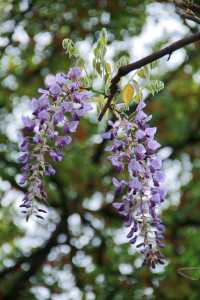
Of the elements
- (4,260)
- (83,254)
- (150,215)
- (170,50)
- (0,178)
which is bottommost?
(4,260)

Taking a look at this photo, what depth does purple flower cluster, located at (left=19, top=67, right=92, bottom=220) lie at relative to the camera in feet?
5.40

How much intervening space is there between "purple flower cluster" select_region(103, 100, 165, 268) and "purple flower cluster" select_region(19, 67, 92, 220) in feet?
0.38

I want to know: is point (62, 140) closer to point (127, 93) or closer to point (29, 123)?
point (29, 123)

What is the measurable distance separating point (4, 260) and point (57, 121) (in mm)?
4465

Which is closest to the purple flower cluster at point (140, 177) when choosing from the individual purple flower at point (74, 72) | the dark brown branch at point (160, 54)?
the individual purple flower at point (74, 72)

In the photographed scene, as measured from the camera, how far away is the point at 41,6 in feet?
11.8

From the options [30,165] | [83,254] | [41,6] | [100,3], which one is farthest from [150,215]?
[83,254]

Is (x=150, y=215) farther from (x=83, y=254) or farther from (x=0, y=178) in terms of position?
(x=83, y=254)

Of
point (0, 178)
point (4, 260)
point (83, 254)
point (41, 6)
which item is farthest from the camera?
point (4, 260)

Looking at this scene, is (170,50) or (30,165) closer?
(170,50)

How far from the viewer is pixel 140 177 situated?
175 centimetres

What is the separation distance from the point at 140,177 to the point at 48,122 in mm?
304

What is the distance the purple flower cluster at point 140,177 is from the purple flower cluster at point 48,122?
115 mm

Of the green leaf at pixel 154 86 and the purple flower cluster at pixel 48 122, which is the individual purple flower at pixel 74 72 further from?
the green leaf at pixel 154 86
